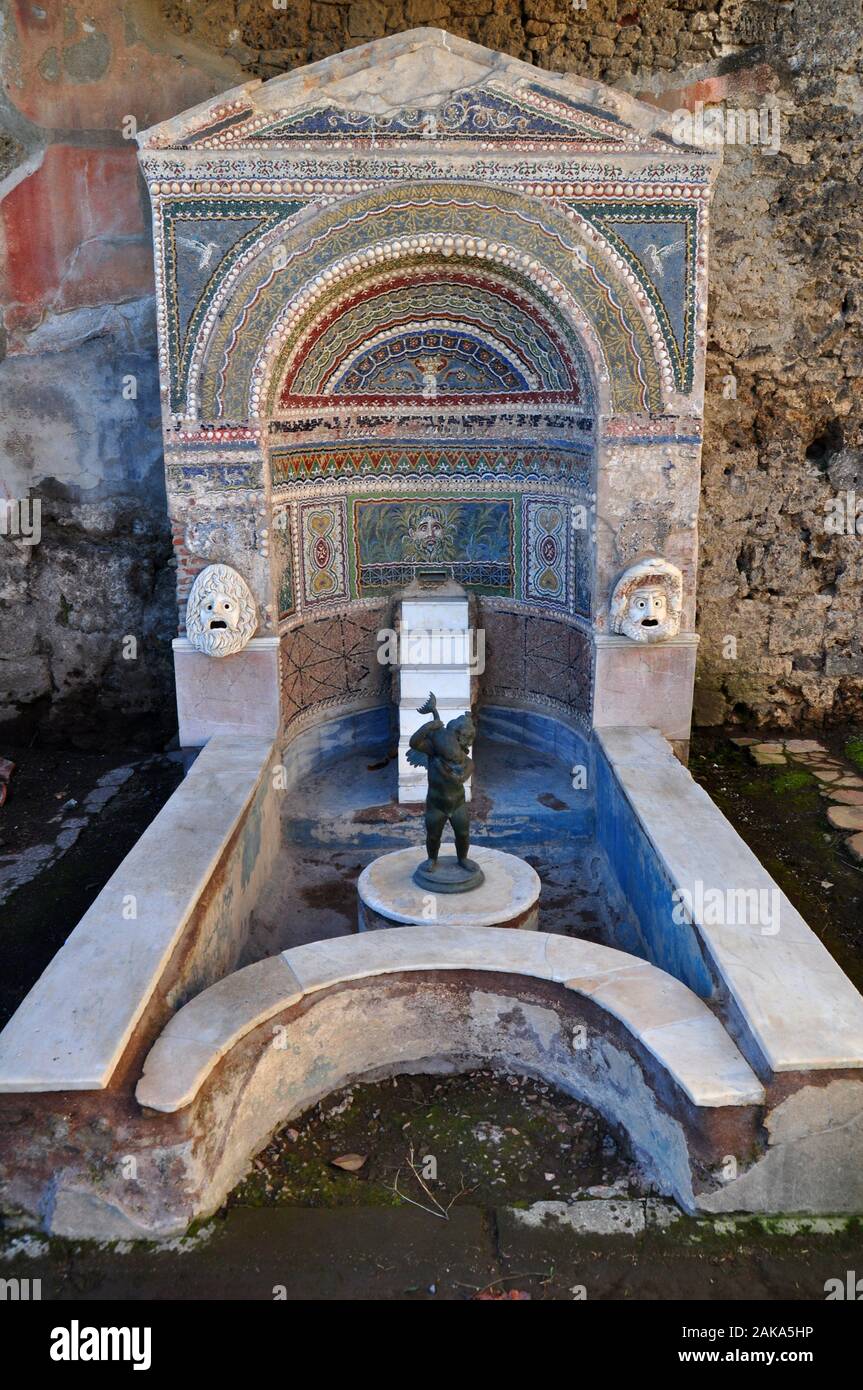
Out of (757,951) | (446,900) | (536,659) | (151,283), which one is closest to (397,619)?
(536,659)

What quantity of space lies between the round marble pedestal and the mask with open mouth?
1567mm

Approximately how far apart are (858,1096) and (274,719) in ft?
11.4

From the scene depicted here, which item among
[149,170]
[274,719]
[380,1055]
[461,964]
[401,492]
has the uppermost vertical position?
[149,170]

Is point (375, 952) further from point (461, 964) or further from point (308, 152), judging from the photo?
point (308, 152)

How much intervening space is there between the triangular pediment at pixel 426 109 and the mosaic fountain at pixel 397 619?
14mm

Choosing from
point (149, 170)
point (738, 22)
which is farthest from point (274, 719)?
point (738, 22)

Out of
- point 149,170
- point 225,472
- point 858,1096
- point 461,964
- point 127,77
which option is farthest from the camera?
point 127,77

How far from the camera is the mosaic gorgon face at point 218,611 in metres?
5.56

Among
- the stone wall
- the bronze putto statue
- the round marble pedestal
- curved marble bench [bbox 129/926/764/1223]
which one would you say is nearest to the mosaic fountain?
curved marble bench [bbox 129/926/764/1223]

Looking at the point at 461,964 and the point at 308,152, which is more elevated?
the point at 308,152

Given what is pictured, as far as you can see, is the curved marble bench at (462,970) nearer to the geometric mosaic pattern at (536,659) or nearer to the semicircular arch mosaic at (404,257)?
the geometric mosaic pattern at (536,659)

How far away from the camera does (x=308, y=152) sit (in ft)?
17.1

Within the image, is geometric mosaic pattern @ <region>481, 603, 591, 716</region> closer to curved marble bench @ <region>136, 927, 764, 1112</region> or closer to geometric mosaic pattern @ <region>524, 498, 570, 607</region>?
geometric mosaic pattern @ <region>524, 498, 570, 607</region>

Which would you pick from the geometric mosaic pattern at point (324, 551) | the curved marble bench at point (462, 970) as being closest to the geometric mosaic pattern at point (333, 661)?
the geometric mosaic pattern at point (324, 551)
